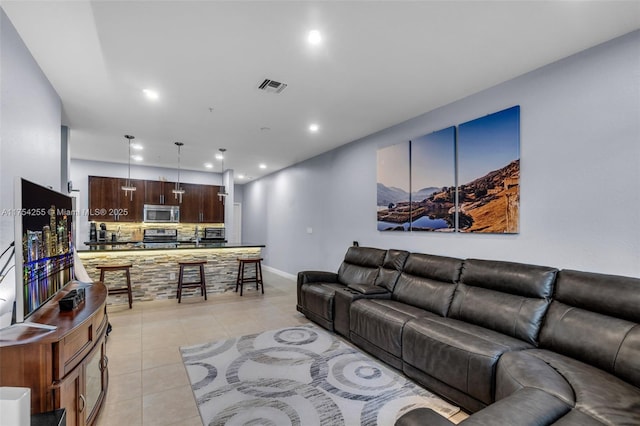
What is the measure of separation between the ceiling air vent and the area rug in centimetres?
278

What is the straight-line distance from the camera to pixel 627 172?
226cm

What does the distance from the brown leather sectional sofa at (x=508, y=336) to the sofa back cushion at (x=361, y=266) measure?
0.43 metres

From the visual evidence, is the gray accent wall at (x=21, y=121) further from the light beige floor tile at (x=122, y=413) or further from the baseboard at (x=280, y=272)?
the baseboard at (x=280, y=272)

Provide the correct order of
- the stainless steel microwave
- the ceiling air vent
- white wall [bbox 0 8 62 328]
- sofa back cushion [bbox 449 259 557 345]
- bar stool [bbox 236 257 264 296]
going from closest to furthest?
white wall [bbox 0 8 62 328], sofa back cushion [bbox 449 259 557 345], the ceiling air vent, bar stool [bbox 236 257 264 296], the stainless steel microwave

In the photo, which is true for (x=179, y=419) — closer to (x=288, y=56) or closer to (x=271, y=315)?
(x=271, y=315)

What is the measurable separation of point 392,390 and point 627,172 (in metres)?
2.48

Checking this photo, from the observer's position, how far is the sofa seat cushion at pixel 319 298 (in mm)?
3711

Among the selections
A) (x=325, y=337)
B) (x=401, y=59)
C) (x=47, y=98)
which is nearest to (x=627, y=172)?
(x=401, y=59)

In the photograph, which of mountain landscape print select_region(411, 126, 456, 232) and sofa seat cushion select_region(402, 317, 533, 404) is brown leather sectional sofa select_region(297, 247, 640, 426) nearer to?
sofa seat cushion select_region(402, 317, 533, 404)

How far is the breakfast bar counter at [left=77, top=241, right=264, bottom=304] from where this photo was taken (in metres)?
4.82

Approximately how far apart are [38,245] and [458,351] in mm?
2813

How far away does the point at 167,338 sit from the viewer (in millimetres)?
3555

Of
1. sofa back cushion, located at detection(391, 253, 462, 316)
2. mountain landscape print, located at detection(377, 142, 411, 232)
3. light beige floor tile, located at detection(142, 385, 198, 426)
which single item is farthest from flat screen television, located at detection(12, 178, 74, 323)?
mountain landscape print, located at detection(377, 142, 411, 232)

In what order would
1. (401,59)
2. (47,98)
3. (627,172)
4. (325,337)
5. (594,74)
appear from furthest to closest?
(325,337), (47,98), (401,59), (594,74), (627,172)
